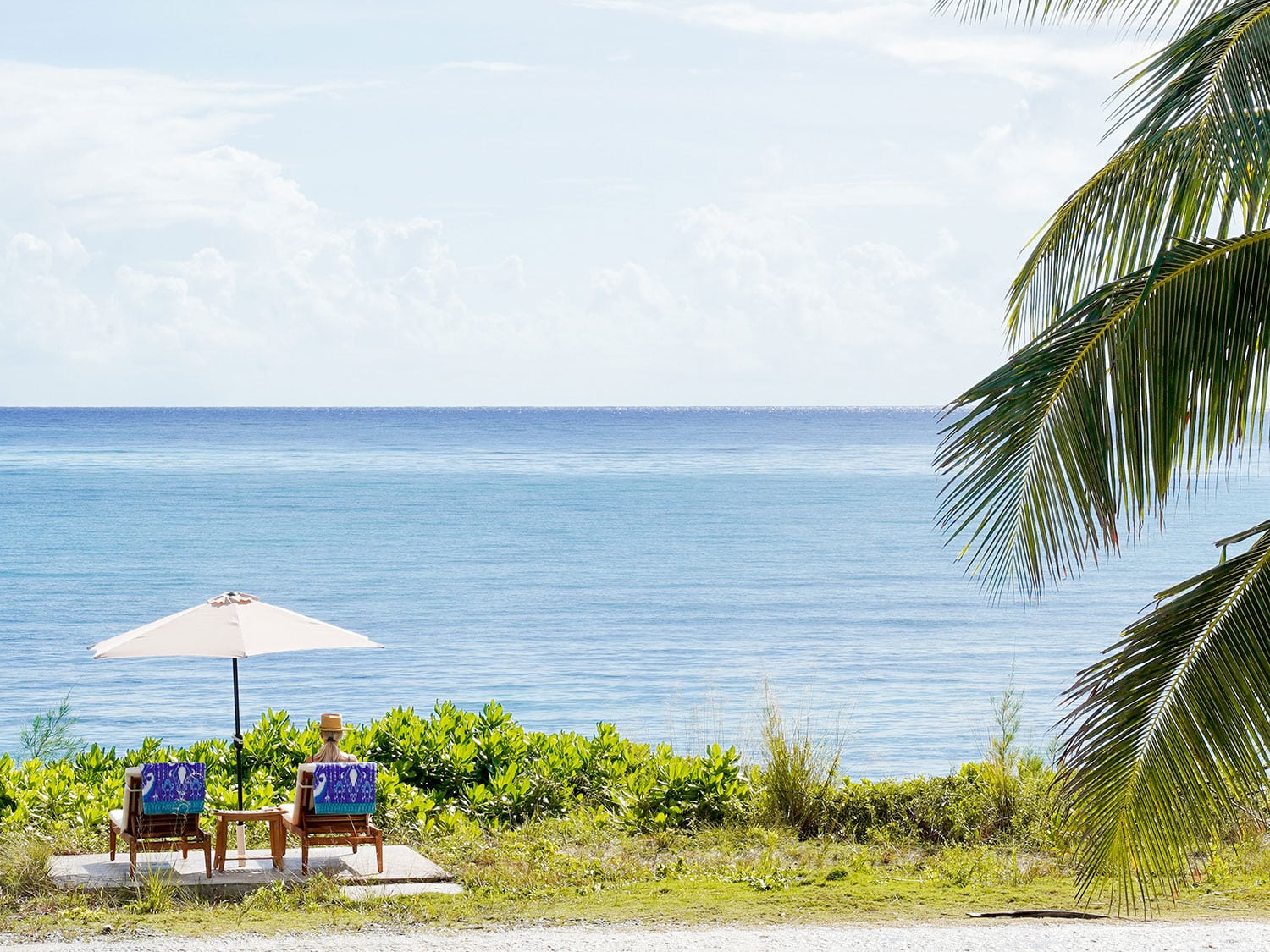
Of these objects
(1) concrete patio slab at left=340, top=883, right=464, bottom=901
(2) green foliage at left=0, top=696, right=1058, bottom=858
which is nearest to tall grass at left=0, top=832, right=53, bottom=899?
(2) green foliage at left=0, top=696, right=1058, bottom=858

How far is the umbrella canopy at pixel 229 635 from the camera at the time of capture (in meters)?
9.11

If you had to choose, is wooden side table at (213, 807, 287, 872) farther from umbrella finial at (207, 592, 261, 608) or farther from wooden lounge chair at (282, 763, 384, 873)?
umbrella finial at (207, 592, 261, 608)

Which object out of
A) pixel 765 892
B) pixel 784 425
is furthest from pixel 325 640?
pixel 784 425

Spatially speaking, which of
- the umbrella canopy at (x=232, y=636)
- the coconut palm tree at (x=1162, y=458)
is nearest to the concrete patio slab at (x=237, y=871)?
the umbrella canopy at (x=232, y=636)

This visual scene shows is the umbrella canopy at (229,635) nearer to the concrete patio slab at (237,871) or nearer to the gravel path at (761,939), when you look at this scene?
the concrete patio slab at (237,871)

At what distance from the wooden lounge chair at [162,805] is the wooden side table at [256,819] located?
0.07m

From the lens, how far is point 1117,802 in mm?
4227

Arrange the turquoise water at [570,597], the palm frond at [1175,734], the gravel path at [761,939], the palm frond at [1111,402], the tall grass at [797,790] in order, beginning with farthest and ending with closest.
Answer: the turquoise water at [570,597] → the tall grass at [797,790] → the gravel path at [761,939] → the palm frond at [1111,402] → the palm frond at [1175,734]

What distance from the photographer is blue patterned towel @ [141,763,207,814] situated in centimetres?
857

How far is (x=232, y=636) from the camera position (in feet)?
30.2

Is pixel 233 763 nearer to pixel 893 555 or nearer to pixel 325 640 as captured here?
pixel 325 640

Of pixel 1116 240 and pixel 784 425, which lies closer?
pixel 1116 240

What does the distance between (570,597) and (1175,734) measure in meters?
32.5

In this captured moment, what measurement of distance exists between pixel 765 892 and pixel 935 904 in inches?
41.4
